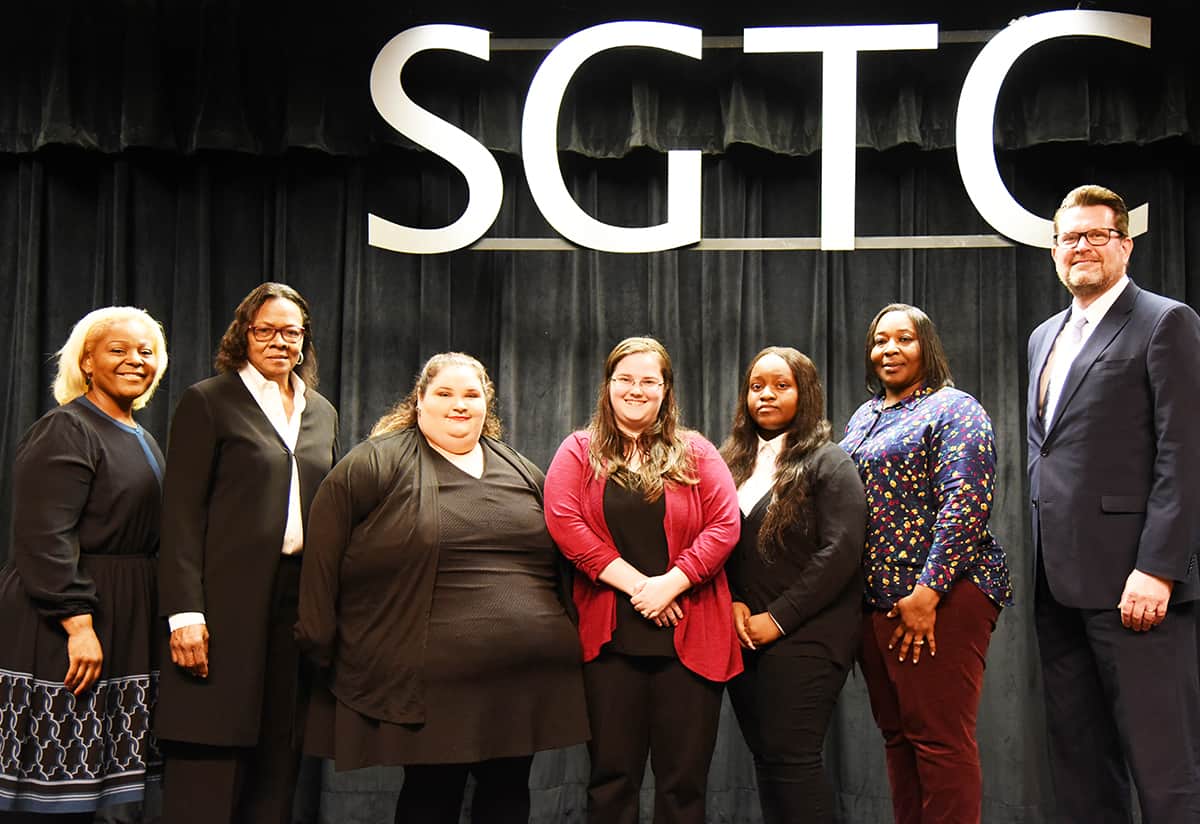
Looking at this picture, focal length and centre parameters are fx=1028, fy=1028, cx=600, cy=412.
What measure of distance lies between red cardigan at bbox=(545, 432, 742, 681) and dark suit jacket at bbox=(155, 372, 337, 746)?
2.29 ft

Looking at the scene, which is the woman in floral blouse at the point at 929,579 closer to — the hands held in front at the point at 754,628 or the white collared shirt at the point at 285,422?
the hands held in front at the point at 754,628

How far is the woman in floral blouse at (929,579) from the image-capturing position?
2488 millimetres

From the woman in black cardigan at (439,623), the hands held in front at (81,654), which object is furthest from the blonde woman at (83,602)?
the woman in black cardigan at (439,623)

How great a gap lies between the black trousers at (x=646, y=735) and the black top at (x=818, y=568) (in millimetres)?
255

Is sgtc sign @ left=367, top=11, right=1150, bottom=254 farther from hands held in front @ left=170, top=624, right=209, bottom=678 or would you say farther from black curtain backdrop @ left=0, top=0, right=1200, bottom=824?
hands held in front @ left=170, top=624, right=209, bottom=678

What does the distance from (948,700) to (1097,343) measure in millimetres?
924

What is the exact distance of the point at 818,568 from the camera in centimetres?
249

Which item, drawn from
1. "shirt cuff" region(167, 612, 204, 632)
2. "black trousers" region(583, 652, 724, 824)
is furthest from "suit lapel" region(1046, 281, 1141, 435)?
"shirt cuff" region(167, 612, 204, 632)

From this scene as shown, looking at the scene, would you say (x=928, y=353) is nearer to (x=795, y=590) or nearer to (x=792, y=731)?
(x=795, y=590)

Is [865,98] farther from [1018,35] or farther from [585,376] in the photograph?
[585,376]

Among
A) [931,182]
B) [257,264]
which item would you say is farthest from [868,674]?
[257,264]

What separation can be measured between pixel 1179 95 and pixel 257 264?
326 cm

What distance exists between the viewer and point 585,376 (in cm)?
375

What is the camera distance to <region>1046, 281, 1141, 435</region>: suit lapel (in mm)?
2383
